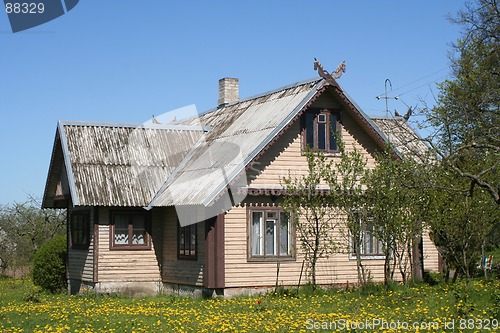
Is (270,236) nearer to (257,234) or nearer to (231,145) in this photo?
(257,234)

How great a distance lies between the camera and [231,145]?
87.8 ft

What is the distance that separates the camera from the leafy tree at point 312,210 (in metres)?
24.5

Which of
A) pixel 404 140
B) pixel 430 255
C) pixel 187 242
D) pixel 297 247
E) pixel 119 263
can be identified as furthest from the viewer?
pixel 430 255

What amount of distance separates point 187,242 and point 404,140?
12344 millimetres

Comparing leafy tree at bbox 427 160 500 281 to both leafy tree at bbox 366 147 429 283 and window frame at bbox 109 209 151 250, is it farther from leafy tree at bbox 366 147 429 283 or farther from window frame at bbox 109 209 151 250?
window frame at bbox 109 209 151 250

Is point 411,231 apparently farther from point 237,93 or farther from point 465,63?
point 237,93

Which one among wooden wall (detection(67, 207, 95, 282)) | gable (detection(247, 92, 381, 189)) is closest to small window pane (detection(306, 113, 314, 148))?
gable (detection(247, 92, 381, 189))

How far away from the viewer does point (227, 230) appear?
24672mm

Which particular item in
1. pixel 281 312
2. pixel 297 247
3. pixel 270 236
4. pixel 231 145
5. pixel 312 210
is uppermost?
pixel 231 145

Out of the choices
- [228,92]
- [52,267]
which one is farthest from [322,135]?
[52,267]

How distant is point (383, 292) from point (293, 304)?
10.6ft

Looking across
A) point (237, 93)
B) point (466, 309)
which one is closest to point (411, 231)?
point (466, 309)

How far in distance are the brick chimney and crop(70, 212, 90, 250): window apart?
810cm

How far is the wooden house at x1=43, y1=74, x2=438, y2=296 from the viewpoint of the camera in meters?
24.7
